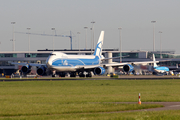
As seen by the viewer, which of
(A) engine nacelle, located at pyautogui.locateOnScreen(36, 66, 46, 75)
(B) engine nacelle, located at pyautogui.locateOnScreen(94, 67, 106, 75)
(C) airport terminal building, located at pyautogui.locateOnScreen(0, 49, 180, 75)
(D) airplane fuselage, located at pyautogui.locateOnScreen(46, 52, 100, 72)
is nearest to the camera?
(D) airplane fuselage, located at pyautogui.locateOnScreen(46, 52, 100, 72)

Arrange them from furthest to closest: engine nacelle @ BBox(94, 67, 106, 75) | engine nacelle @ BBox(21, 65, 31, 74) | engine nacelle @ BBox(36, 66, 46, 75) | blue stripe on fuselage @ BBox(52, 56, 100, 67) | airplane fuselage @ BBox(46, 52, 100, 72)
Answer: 1. engine nacelle @ BBox(21, 65, 31, 74)
2. engine nacelle @ BBox(36, 66, 46, 75)
3. engine nacelle @ BBox(94, 67, 106, 75)
4. blue stripe on fuselage @ BBox(52, 56, 100, 67)
5. airplane fuselage @ BBox(46, 52, 100, 72)

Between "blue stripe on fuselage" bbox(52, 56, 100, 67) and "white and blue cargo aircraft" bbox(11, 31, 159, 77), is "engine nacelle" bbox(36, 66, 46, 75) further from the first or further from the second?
"blue stripe on fuselage" bbox(52, 56, 100, 67)

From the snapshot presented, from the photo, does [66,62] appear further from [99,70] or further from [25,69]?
[25,69]

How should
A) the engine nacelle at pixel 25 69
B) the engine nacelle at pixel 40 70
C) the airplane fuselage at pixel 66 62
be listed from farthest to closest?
the engine nacelle at pixel 25 69 < the engine nacelle at pixel 40 70 < the airplane fuselage at pixel 66 62

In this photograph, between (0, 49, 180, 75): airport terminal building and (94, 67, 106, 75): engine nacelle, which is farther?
(0, 49, 180, 75): airport terminal building

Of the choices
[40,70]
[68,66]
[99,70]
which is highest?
[68,66]

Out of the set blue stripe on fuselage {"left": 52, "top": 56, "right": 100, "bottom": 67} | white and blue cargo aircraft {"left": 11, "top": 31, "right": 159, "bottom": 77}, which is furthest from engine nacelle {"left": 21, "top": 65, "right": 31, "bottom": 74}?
blue stripe on fuselage {"left": 52, "top": 56, "right": 100, "bottom": 67}

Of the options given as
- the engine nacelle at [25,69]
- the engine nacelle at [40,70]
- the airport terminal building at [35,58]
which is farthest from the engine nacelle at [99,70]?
the airport terminal building at [35,58]

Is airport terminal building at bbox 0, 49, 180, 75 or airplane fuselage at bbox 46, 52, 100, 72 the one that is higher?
airport terminal building at bbox 0, 49, 180, 75

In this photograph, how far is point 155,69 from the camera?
133 metres

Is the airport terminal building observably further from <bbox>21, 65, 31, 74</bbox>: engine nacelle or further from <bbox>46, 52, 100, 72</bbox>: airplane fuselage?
<bbox>21, 65, 31, 74</bbox>: engine nacelle

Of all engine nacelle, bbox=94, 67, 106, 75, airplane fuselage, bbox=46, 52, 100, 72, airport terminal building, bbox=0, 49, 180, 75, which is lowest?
engine nacelle, bbox=94, 67, 106, 75

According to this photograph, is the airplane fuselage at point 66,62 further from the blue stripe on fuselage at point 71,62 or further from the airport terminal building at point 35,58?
the airport terminal building at point 35,58

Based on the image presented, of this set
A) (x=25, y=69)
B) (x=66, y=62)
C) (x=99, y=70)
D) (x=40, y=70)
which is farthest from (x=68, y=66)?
(x=25, y=69)
